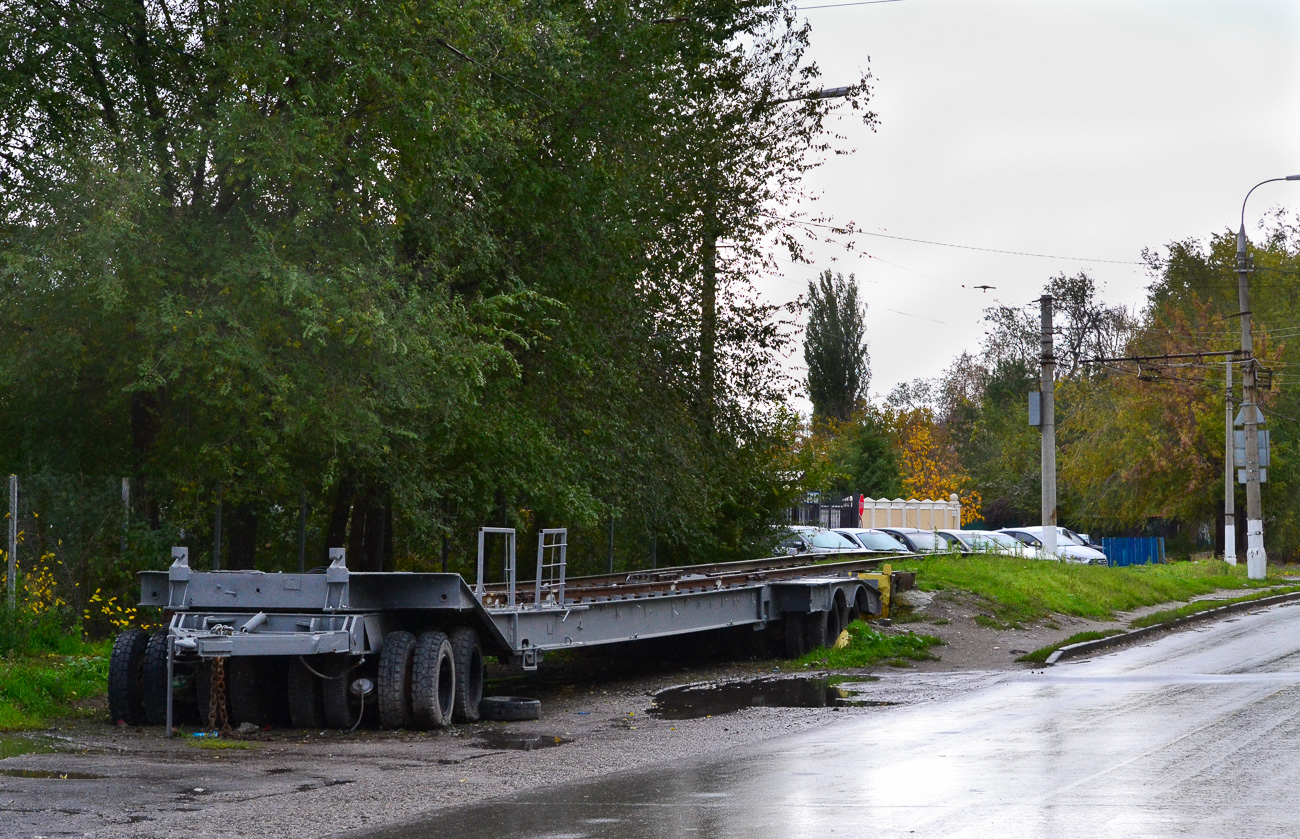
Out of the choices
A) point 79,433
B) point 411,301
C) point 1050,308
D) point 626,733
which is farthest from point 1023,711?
point 1050,308

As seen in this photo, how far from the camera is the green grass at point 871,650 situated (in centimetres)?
1847

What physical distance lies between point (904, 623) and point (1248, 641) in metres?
5.20

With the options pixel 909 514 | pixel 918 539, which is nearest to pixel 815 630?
pixel 918 539

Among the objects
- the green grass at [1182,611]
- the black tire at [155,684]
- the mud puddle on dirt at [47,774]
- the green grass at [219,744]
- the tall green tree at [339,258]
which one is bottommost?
the green grass at [1182,611]

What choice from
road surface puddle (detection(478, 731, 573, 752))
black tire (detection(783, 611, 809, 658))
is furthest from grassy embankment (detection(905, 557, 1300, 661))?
road surface puddle (detection(478, 731, 573, 752))

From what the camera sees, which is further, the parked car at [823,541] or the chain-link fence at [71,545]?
the parked car at [823,541]

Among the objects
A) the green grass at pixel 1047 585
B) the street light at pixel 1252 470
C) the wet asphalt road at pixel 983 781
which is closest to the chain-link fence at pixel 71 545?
the wet asphalt road at pixel 983 781

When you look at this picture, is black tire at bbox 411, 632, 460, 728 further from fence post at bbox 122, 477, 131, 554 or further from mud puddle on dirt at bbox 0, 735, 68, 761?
fence post at bbox 122, 477, 131, 554

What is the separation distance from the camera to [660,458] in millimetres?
22984

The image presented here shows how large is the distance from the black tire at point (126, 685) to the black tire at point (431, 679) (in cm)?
248

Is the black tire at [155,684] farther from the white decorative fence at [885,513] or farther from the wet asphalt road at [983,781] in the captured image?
the white decorative fence at [885,513]

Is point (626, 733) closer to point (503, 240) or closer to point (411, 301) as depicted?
point (411, 301)

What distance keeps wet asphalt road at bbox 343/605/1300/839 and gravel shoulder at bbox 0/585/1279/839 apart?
0.53 metres

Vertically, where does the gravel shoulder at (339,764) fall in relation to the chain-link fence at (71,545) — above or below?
below
